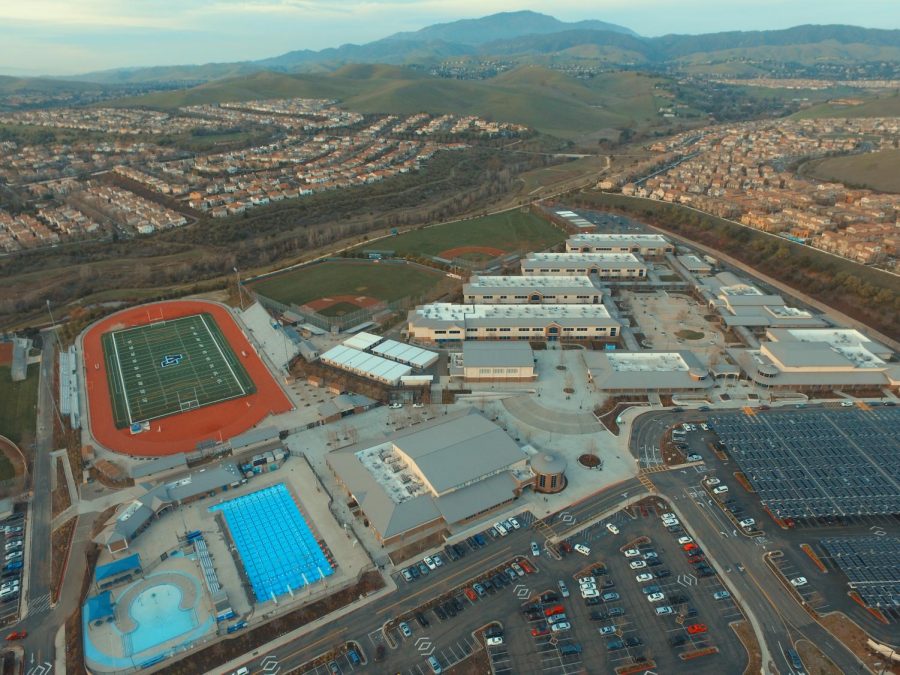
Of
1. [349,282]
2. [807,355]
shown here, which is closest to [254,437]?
[349,282]

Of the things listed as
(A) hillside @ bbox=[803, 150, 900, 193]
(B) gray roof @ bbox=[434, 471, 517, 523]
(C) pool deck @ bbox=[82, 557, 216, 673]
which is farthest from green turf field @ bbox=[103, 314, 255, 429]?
(A) hillside @ bbox=[803, 150, 900, 193]

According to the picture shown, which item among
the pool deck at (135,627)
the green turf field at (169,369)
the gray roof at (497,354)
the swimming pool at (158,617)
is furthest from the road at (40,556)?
the gray roof at (497,354)

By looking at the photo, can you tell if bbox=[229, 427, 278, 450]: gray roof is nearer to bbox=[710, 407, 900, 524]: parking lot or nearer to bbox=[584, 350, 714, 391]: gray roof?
bbox=[584, 350, 714, 391]: gray roof

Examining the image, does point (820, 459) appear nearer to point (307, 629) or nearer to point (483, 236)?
point (307, 629)

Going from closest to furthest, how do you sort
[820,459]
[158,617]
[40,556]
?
[158,617], [40,556], [820,459]

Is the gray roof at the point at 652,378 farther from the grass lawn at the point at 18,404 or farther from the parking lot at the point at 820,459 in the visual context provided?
the grass lawn at the point at 18,404
